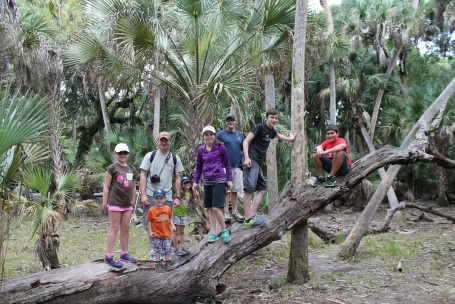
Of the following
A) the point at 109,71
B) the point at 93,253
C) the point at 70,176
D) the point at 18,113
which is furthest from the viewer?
the point at 93,253

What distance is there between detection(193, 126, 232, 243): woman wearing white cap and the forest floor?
50.5 inches

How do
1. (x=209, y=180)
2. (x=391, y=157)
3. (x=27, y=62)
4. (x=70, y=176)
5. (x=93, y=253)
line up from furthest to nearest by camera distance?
1. (x=27, y=62)
2. (x=93, y=253)
3. (x=70, y=176)
4. (x=391, y=157)
5. (x=209, y=180)

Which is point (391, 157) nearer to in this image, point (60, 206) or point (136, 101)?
point (60, 206)

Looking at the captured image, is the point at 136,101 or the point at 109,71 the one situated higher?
the point at 136,101

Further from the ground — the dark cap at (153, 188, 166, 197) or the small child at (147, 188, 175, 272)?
the dark cap at (153, 188, 166, 197)

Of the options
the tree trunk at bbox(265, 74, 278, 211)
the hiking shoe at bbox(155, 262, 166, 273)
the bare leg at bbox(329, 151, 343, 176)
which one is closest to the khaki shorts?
the bare leg at bbox(329, 151, 343, 176)

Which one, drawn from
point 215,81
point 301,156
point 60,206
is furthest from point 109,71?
point 301,156

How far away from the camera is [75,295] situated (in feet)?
16.6

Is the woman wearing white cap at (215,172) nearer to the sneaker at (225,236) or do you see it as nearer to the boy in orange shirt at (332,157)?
the sneaker at (225,236)

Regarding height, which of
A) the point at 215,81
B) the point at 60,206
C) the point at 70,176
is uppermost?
the point at 215,81

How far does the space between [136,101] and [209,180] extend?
63.3ft

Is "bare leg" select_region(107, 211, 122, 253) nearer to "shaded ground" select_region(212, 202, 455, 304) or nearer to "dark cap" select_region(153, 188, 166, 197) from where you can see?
"dark cap" select_region(153, 188, 166, 197)

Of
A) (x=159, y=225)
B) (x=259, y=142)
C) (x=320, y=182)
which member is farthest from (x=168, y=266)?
(x=320, y=182)

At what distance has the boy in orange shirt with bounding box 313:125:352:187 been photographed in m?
5.94
